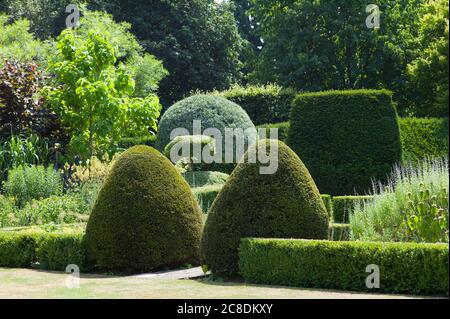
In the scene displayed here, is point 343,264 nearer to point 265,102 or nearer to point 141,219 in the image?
point 141,219

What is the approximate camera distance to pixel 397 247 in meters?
8.22

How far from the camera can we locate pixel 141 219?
33.3ft

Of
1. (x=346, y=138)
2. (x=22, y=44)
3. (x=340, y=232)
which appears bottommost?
(x=340, y=232)

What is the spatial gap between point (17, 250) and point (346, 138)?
8.89 meters

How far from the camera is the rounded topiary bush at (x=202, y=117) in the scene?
20922mm

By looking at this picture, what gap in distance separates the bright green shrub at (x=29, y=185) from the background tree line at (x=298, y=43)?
13091 mm

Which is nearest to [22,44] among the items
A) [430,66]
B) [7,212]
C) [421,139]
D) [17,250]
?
[7,212]

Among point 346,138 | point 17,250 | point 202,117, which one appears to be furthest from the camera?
point 202,117

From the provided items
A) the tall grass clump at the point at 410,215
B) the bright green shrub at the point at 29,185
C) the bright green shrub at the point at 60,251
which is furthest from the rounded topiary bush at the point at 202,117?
the bright green shrub at the point at 60,251

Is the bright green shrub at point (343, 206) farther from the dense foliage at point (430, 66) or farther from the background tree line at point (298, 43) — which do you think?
the background tree line at point (298, 43)

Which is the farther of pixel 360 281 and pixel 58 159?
pixel 58 159
